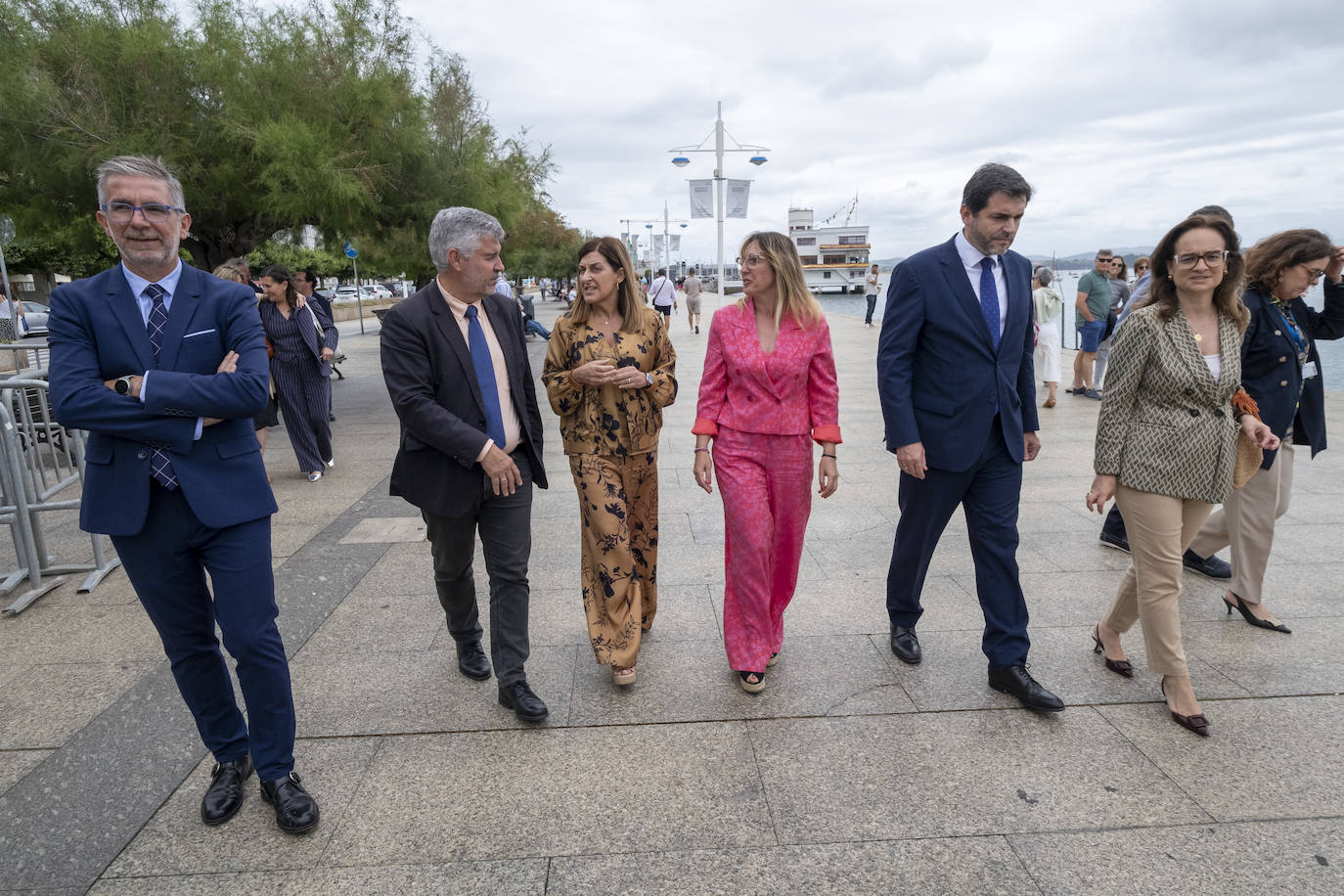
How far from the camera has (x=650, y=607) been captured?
3.78 metres

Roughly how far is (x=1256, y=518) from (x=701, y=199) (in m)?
22.8

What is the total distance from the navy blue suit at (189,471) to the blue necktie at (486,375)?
0.77m

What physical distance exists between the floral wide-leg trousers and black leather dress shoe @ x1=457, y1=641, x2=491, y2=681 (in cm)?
50

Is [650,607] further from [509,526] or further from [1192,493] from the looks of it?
[1192,493]

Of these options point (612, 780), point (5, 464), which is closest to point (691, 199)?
point (5, 464)

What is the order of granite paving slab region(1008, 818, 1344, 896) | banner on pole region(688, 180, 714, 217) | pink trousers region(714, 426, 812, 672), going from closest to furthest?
1. granite paving slab region(1008, 818, 1344, 896)
2. pink trousers region(714, 426, 812, 672)
3. banner on pole region(688, 180, 714, 217)

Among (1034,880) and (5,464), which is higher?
(5,464)

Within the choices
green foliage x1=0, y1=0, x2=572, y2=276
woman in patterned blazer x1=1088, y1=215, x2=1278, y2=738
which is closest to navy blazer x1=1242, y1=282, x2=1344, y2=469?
woman in patterned blazer x1=1088, y1=215, x2=1278, y2=738

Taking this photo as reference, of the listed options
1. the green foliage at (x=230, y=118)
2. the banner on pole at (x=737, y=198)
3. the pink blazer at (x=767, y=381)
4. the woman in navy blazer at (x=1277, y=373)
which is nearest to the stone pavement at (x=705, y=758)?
the woman in navy blazer at (x=1277, y=373)

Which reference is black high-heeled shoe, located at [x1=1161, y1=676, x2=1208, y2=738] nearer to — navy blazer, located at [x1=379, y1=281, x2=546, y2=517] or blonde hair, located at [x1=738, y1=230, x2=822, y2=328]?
blonde hair, located at [x1=738, y1=230, x2=822, y2=328]

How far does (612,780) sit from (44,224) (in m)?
11.6

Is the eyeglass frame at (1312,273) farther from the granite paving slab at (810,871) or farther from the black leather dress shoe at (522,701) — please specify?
the black leather dress shoe at (522,701)

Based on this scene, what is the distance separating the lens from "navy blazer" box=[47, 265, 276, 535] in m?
2.26

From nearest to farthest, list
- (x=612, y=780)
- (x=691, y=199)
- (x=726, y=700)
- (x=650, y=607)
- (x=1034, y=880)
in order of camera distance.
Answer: (x=1034, y=880)
(x=612, y=780)
(x=726, y=700)
(x=650, y=607)
(x=691, y=199)
